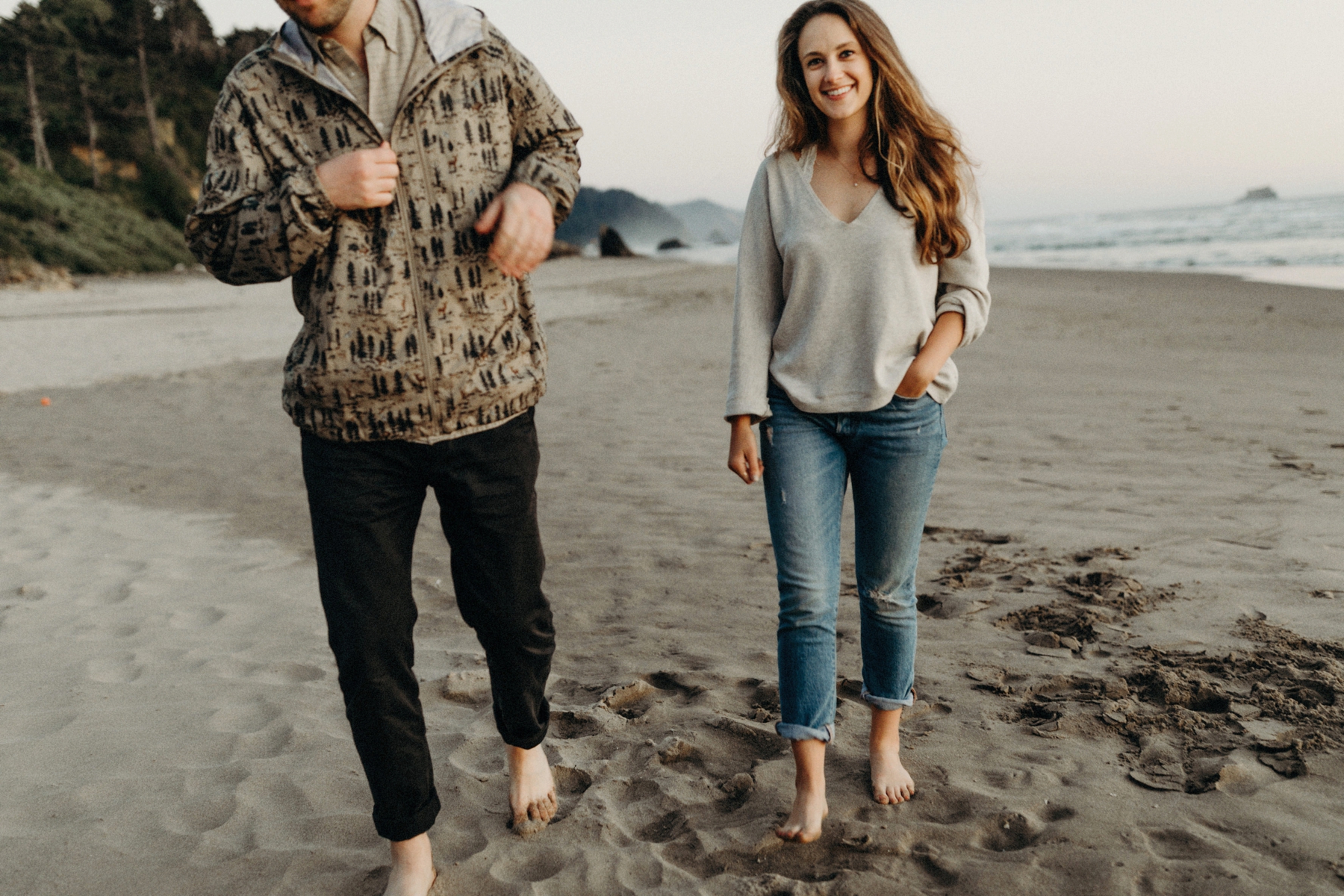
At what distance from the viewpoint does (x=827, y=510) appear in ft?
7.35

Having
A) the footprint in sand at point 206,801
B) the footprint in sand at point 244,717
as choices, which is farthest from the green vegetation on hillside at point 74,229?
the footprint in sand at point 206,801

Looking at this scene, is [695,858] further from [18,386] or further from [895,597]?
[18,386]

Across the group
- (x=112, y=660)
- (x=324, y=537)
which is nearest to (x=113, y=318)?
(x=112, y=660)

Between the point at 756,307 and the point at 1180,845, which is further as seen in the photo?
the point at 756,307

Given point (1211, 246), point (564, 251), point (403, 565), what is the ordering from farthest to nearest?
point (564, 251)
point (1211, 246)
point (403, 565)

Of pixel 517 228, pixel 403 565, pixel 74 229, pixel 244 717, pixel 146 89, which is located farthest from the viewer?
pixel 146 89

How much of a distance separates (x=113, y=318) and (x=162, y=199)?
25.8 metres

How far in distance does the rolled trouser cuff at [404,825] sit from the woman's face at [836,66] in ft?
5.94

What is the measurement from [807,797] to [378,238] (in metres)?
1.57

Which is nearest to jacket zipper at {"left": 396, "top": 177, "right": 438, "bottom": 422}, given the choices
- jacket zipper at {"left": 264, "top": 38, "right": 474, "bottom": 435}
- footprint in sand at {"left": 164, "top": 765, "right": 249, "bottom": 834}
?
jacket zipper at {"left": 264, "top": 38, "right": 474, "bottom": 435}

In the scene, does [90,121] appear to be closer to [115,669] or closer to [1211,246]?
[1211,246]

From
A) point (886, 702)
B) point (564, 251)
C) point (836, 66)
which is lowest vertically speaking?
point (564, 251)

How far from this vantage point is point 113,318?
16.2 metres

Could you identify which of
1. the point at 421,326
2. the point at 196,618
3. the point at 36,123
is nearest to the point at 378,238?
the point at 421,326
